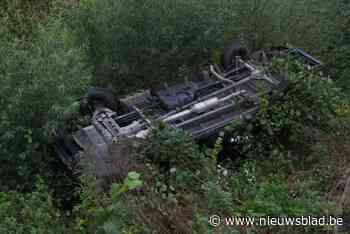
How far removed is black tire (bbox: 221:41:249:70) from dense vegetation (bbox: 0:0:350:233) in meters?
0.20

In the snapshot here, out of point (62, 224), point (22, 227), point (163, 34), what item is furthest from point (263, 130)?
point (22, 227)

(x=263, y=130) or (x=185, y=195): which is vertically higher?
(x=263, y=130)

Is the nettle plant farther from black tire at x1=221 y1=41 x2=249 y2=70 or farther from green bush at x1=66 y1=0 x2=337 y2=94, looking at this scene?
green bush at x1=66 y1=0 x2=337 y2=94

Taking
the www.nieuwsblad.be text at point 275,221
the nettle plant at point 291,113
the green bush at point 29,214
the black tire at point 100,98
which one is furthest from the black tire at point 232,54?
the green bush at point 29,214

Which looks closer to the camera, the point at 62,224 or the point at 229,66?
the point at 62,224

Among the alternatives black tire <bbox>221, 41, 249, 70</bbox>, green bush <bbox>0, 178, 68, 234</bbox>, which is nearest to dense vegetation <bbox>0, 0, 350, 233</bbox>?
green bush <bbox>0, 178, 68, 234</bbox>

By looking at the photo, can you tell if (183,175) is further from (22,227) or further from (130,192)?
(22,227)

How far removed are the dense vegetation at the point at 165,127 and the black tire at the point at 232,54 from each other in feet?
0.67

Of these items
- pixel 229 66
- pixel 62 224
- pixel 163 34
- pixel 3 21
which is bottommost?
pixel 62 224

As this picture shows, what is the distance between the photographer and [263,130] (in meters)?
5.61

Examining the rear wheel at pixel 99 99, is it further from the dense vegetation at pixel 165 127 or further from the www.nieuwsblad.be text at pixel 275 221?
the www.nieuwsblad.be text at pixel 275 221

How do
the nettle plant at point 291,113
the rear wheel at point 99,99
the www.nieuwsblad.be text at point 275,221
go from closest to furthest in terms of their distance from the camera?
the www.nieuwsblad.be text at point 275,221 < the nettle plant at point 291,113 < the rear wheel at point 99,99

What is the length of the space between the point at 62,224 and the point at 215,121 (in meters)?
2.09

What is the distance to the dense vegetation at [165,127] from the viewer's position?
4203 mm
